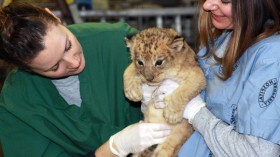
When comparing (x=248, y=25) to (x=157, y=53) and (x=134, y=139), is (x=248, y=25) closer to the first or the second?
(x=157, y=53)

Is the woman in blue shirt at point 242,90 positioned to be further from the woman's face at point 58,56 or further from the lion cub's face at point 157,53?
the woman's face at point 58,56

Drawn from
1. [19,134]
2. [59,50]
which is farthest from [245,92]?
[19,134]

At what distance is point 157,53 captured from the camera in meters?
1.58

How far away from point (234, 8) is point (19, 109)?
1.08 m

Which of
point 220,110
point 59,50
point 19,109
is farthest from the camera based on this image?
point 19,109

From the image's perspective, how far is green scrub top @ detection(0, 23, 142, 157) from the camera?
186 cm

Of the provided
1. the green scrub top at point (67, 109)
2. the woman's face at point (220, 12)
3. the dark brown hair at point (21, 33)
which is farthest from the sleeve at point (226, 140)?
the dark brown hair at point (21, 33)

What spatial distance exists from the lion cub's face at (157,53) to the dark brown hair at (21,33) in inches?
15.6

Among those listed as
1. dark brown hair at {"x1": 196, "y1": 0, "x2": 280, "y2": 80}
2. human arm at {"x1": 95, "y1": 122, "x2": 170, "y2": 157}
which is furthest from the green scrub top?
dark brown hair at {"x1": 196, "y1": 0, "x2": 280, "y2": 80}

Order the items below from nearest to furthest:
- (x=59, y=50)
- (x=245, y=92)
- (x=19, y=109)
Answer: (x=245, y=92)
(x=59, y=50)
(x=19, y=109)

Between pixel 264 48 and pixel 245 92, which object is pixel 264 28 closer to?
pixel 264 48

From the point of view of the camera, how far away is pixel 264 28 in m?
1.42

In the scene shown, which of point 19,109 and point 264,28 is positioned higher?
point 264,28

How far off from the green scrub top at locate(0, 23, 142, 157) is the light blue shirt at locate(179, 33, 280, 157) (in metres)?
0.62
